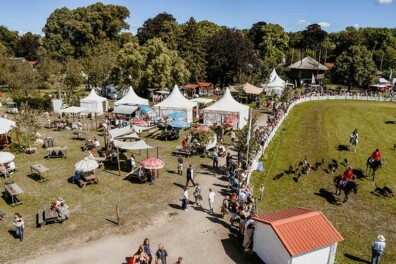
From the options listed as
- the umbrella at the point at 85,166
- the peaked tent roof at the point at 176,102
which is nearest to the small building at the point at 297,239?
the umbrella at the point at 85,166

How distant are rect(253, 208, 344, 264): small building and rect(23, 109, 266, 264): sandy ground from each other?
3.97 ft

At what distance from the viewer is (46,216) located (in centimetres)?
1433

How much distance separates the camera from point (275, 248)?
11773 millimetres

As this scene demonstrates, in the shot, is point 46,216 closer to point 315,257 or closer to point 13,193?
point 13,193

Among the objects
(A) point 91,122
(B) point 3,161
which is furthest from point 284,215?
(A) point 91,122

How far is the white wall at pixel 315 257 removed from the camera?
1133 centimetres

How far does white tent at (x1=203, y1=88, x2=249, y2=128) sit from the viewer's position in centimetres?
3191

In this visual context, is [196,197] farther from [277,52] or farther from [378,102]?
[277,52]

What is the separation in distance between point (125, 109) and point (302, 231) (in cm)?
2585

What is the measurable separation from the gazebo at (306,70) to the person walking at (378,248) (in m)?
62.7

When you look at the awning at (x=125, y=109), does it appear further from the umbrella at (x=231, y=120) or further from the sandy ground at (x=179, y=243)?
the sandy ground at (x=179, y=243)

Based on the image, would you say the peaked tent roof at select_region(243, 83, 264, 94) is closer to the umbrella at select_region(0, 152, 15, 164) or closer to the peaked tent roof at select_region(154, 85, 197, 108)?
the peaked tent roof at select_region(154, 85, 197, 108)

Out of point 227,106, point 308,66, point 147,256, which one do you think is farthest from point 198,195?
point 308,66

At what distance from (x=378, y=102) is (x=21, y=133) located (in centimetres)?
4798
